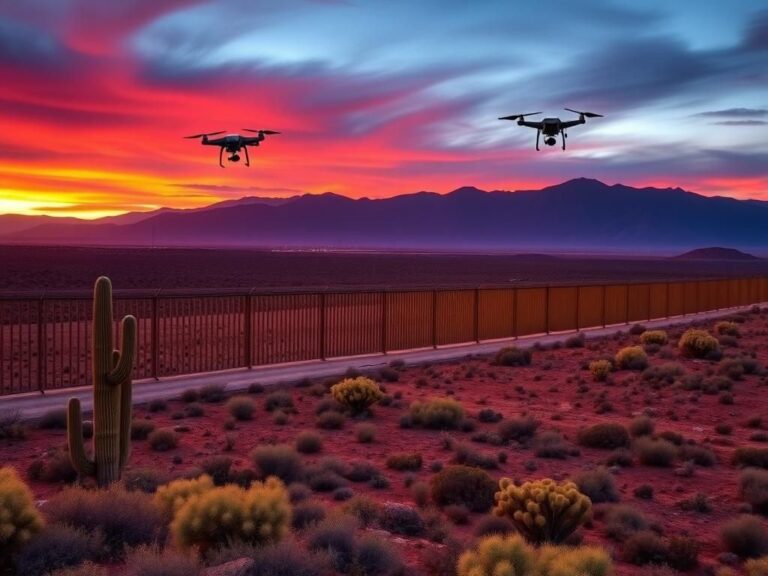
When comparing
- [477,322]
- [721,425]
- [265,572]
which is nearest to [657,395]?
[721,425]

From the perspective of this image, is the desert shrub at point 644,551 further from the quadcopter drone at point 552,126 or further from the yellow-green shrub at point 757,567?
the quadcopter drone at point 552,126

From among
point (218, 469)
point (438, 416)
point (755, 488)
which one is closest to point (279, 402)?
point (438, 416)

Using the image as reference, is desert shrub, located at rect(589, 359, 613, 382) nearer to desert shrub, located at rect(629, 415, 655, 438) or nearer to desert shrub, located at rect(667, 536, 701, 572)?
desert shrub, located at rect(629, 415, 655, 438)

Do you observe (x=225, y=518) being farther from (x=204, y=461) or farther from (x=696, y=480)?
(x=696, y=480)

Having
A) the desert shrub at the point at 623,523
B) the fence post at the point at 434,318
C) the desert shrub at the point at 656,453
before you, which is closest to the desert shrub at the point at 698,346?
the fence post at the point at 434,318

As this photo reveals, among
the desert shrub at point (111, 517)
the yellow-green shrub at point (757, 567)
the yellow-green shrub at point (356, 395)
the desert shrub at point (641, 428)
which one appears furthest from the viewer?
the yellow-green shrub at point (356, 395)

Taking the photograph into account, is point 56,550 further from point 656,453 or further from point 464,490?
point 656,453

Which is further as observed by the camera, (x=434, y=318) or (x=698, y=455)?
(x=434, y=318)
